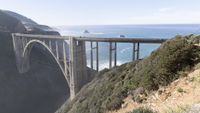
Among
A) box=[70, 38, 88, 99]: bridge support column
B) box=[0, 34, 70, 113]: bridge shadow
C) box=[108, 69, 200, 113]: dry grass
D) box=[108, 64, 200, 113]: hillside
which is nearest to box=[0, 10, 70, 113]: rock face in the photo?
box=[0, 34, 70, 113]: bridge shadow

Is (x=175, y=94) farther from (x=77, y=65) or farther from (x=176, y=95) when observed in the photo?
(x=77, y=65)

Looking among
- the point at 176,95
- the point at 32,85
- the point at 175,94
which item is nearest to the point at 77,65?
the point at 32,85

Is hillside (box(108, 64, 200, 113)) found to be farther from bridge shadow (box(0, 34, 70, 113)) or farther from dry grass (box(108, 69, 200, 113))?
bridge shadow (box(0, 34, 70, 113))

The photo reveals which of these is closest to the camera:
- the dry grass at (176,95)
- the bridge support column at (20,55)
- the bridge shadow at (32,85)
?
the dry grass at (176,95)

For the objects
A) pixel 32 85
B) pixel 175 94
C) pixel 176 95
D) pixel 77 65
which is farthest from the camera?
pixel 32 85

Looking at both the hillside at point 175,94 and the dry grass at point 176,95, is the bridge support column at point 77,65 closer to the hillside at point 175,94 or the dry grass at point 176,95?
the hillside at point 175,94

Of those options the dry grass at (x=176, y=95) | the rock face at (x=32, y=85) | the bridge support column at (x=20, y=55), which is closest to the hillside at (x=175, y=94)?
the dry grass at (x=176, y=95)

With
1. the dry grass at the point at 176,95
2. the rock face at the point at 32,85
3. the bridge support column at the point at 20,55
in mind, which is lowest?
the rock face at the point at 32,85
